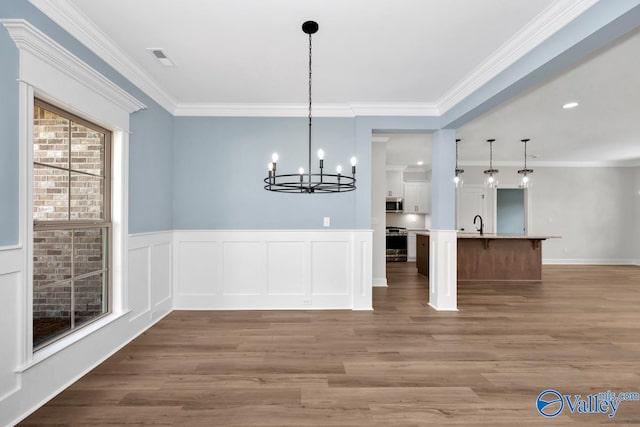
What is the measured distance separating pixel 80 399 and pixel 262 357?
131 centimetres

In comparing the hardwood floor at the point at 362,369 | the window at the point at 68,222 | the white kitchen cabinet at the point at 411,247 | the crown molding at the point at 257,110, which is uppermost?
the crown molding at the point at 257,110

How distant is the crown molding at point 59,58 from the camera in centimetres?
192

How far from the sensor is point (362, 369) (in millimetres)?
2674

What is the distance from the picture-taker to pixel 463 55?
302cm

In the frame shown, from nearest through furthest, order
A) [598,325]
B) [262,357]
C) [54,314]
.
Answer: [54,314] < [262,357] < [598,325]

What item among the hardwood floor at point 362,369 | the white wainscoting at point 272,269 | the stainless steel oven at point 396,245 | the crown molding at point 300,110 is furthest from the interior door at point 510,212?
the white wainscoting at point 272,269

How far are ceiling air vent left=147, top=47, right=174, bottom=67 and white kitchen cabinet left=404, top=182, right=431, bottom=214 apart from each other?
7.58 m

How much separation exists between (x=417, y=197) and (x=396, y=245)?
5.17 ft

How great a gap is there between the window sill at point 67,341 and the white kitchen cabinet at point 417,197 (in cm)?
797

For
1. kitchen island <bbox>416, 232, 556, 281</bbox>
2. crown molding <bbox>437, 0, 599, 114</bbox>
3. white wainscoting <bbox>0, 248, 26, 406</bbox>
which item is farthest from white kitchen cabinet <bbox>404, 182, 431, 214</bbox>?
white wainscoting <bbox>0, 248, 26, 406</bbox>

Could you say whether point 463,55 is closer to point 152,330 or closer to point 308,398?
point 308,398

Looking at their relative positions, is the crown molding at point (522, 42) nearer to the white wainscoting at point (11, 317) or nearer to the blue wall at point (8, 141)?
the blue wall at point (8, 141)

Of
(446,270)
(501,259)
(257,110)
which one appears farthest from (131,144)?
(501,259)

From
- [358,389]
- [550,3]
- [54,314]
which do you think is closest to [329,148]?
[550,3]
